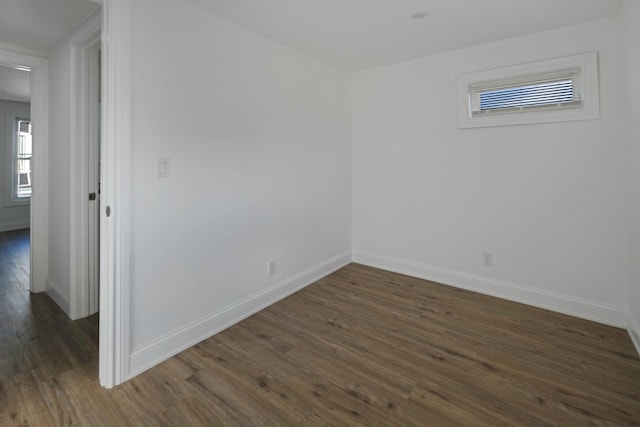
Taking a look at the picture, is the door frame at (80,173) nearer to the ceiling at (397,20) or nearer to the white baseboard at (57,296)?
the white baseboard at (57,296)

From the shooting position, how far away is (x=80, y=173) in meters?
2.57

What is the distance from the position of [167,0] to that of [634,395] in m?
3.55

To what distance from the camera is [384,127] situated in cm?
365

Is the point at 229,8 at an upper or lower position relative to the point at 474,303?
upper

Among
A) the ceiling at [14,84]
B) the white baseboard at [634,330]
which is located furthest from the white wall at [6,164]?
the white baseboard at [634,330]

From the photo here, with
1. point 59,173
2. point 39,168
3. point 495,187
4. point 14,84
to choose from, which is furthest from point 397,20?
point 14,84

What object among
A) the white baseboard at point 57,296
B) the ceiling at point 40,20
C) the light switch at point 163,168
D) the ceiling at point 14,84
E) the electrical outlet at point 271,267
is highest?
the ceiling at point 14,84

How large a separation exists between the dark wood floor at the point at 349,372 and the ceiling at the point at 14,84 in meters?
2.95

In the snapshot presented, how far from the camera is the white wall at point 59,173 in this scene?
2631mm

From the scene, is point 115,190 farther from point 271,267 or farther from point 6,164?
point 6,164

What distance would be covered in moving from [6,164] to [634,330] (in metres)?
8.86

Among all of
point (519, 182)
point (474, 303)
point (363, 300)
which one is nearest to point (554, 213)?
point (519, 182)

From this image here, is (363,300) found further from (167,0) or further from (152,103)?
(167,0)

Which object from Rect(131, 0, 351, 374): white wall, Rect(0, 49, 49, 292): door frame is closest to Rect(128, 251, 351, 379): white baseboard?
Rect(131, 0, 351, 374): white wall
